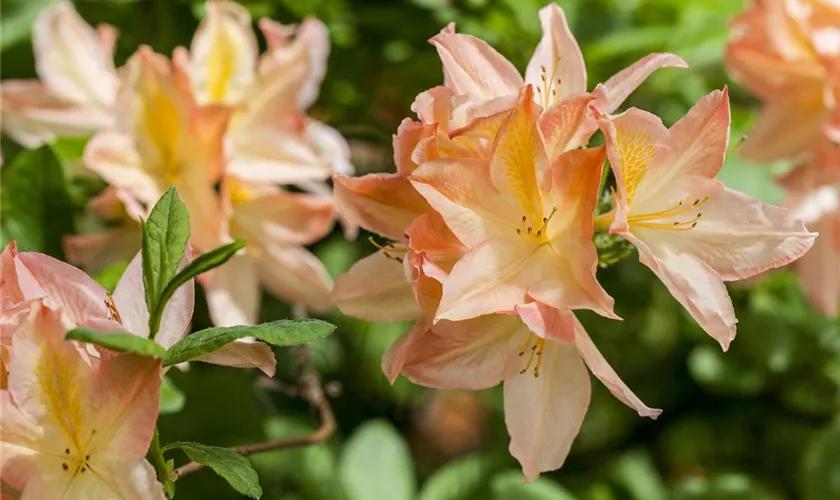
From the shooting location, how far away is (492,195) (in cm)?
40

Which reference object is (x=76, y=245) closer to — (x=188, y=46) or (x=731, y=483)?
(x=188, y=46)

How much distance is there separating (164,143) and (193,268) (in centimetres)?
26

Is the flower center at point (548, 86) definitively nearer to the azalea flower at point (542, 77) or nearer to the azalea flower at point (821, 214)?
the azalea flower at point (542, 77)

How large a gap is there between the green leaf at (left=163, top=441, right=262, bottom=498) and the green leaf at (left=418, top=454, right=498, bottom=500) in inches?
16.4

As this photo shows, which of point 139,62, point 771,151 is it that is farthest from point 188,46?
point 771,151

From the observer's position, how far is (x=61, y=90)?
22.8 inches

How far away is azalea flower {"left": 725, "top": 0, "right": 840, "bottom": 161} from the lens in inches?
25.6

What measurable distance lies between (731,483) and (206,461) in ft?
1.73

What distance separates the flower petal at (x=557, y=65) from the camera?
452 millimetres

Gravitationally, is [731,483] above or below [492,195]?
below

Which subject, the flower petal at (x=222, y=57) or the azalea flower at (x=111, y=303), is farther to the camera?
the flower petal at (x=222, y=57)

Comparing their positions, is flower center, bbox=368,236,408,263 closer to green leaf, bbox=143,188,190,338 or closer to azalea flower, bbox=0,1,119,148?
green leaf, bbox=143,188,190,338

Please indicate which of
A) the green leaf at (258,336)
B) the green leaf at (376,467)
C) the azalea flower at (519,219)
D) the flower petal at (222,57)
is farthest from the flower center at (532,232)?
the green leaf at (376,467)

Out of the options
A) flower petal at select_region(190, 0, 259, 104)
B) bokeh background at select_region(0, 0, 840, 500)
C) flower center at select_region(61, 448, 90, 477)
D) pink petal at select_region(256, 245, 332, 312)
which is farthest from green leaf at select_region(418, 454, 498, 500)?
flower center at select_region(61, 448, 90, 477)
